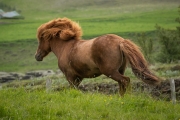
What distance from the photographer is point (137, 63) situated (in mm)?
10141

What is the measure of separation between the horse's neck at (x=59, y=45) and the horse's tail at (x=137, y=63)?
2817mm

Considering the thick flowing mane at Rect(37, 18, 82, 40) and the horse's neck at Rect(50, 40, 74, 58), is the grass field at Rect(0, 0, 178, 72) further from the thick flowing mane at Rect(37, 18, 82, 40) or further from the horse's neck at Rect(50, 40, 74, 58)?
the horse's neck at Rect(50, 40, 74, 58)

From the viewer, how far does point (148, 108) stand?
27.0 feet

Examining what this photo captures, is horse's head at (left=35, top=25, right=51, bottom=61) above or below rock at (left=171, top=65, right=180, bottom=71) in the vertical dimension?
above

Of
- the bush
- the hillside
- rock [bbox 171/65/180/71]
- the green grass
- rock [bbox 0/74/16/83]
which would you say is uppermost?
the green grass

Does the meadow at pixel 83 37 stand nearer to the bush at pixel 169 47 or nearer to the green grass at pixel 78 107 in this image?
the green grass at pixel 78 107

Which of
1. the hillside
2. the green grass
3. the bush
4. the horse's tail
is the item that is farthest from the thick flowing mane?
the hillside

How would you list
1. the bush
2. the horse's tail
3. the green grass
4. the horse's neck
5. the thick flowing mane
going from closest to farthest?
the green grass < the horse's tail < the horse's neck < the thick flowing mane < the bush

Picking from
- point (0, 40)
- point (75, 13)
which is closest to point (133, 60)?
point (0, 40)

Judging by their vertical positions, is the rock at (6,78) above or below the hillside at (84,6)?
above

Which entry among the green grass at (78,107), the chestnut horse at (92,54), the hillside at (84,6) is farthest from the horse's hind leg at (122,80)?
the hillside at (84,6)

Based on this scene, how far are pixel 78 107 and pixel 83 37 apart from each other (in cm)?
6351

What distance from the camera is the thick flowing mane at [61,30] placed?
13.1 m

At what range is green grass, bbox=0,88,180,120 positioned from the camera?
7301 mm
